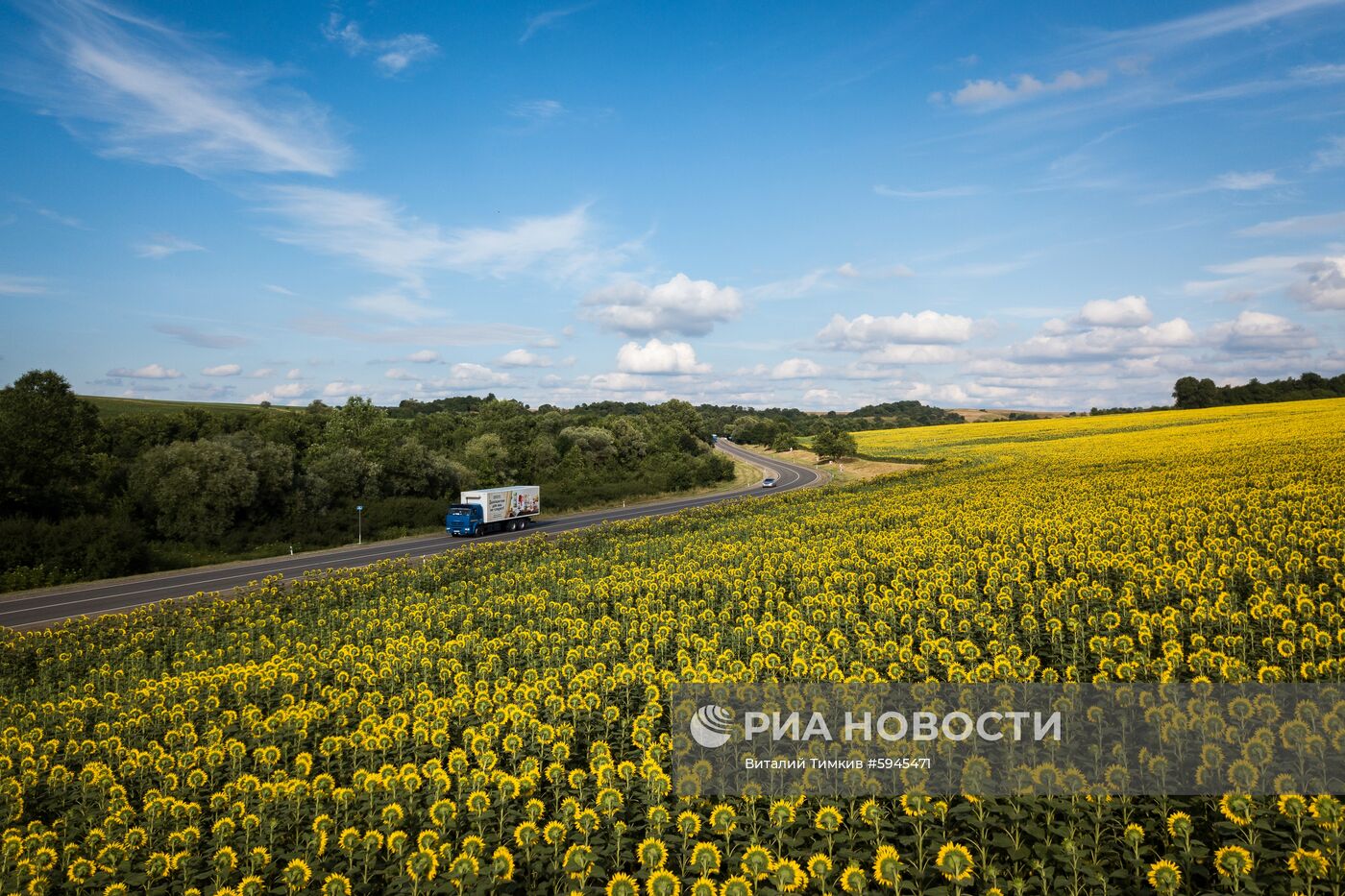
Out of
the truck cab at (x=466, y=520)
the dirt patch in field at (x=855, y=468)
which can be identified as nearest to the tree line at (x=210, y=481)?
the truck cab at (x=466, y=520)

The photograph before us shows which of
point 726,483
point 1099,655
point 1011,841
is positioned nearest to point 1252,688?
point 1099,655

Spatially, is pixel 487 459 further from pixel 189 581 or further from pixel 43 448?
pixel 189 581

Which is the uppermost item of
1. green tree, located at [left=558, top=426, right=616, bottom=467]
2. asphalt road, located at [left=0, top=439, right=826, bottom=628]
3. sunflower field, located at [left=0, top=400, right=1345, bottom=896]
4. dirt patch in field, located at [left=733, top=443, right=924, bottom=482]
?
green tree, located at [left=558, top=426, right=616, bottom=467]

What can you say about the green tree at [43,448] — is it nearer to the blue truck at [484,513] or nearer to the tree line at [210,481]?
the tree line at [210,481]

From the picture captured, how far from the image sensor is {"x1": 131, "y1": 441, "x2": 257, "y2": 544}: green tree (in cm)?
3275

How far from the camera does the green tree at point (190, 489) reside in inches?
1289

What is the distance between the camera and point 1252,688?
5910 mm

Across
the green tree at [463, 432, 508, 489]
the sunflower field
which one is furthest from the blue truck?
the sunflower field

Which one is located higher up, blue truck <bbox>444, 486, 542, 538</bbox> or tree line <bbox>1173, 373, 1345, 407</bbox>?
tree line <bbox>1173, 373, 1345, 407</bbox>

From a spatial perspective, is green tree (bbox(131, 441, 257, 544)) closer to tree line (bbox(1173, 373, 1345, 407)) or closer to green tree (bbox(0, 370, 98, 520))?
green tree (bbox(0, 370, 98, 520))

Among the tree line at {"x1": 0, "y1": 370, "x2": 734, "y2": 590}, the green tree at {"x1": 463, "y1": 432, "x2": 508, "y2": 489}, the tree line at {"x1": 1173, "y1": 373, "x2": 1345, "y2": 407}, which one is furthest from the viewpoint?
the tree line at {"x1": 1173, "y1": 373, "x2": 1345, "y2": 407}

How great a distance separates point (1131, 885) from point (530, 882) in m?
4.00

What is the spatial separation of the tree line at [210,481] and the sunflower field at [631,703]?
16.1 m

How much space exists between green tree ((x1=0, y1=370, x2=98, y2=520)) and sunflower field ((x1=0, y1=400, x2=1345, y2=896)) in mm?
19535
